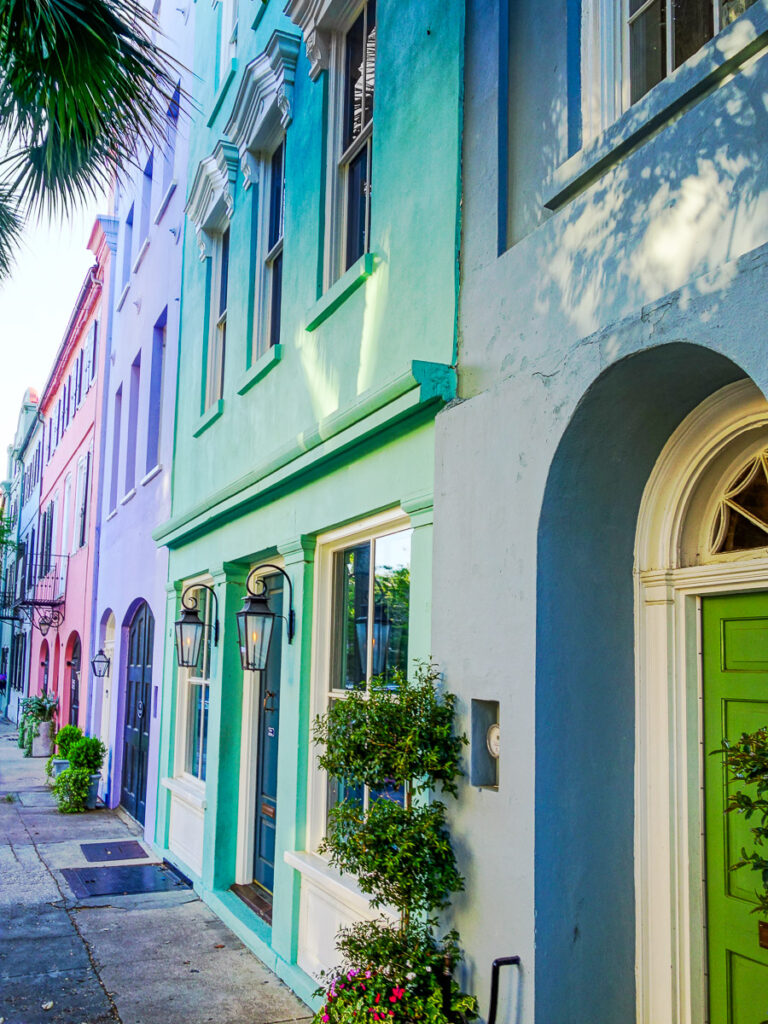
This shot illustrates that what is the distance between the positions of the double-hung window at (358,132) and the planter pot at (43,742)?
17359mm

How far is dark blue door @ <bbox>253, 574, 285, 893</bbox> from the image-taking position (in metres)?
7.96

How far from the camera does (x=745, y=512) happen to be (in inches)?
147

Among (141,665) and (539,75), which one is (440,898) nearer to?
(539,75)

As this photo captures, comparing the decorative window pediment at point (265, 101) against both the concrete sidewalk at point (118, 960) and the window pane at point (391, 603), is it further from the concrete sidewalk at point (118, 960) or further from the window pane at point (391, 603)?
the concrete sidewalk at point (118, 960)

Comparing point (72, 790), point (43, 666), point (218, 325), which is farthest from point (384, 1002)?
point (43, 666)

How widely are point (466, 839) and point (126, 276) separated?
14.3 metres

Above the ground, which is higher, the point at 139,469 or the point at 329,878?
the point at 139,469

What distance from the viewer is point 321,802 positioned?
253 inches

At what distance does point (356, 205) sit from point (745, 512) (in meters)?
3.90

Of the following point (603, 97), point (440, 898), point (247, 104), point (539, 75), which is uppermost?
point (247, 104)

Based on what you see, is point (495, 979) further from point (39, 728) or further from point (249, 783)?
point (39, 728)

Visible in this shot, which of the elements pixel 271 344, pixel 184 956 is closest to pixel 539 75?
pixel 271 344

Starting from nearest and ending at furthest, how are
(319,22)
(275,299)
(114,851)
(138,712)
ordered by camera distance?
(319,22) < (275,299) < (114,851) < (138,712)

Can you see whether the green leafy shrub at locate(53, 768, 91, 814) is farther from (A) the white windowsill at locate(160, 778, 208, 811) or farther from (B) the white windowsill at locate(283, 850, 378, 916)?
(B) the white windowsill at locate(283, 850, 378, 916)
